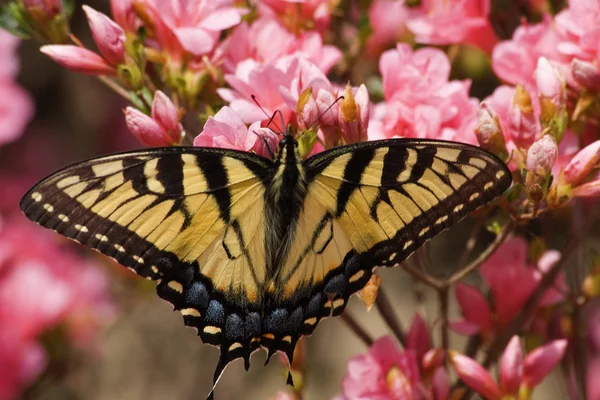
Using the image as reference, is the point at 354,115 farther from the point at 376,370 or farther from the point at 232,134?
the point at 376,370

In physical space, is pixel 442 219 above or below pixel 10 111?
above

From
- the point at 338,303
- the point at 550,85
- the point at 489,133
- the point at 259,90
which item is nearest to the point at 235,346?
the point at 338,303

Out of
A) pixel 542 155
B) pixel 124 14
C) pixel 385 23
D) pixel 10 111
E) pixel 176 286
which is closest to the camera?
pixel 542 155

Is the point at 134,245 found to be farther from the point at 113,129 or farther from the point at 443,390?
the point at 113,129

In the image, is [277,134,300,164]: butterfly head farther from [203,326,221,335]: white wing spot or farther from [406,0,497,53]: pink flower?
[406,0,497,53]: pink flower

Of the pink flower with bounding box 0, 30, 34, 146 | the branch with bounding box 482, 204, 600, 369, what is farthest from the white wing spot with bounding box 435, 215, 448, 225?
the pink flower with bounding box 0, 30, 34, 146

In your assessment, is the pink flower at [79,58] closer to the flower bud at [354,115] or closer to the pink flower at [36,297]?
the flower bud at [354,115]

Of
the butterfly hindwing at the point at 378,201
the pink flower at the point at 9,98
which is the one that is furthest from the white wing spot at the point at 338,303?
the pink flower at the point at 9,98
